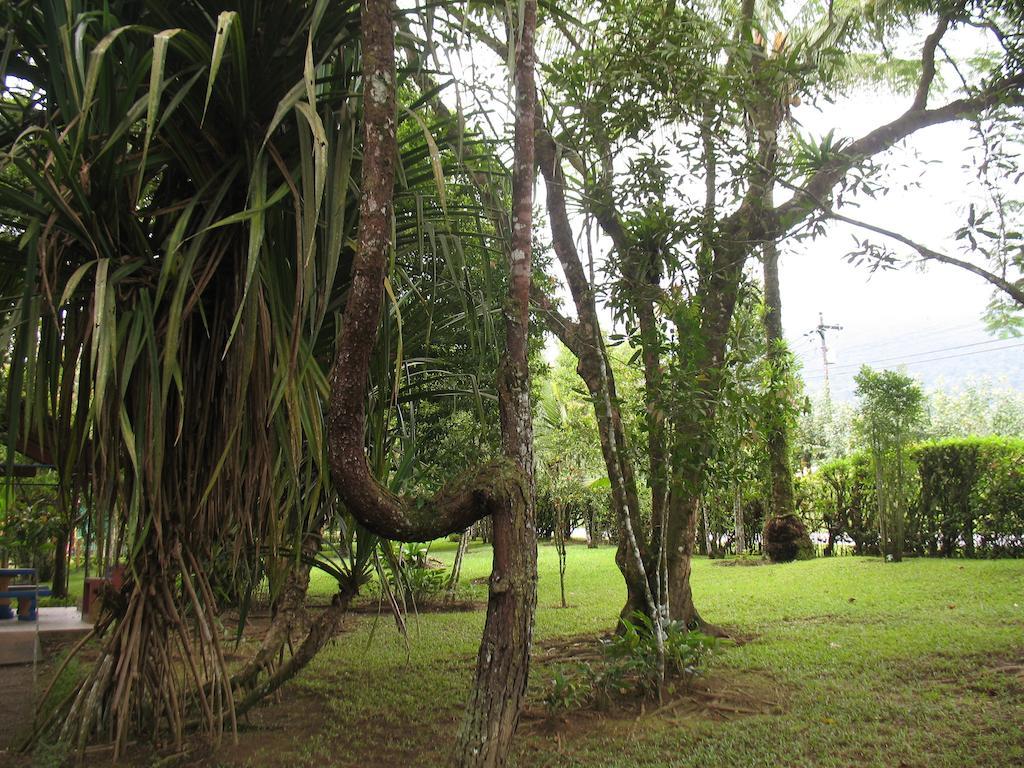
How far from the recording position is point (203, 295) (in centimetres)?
282

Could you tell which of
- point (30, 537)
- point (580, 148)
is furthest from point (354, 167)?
point (30, 537)

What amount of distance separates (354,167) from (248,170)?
0.38 metres

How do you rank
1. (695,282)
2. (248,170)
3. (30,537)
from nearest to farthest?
(248,170)
(695,282)
(30,537)

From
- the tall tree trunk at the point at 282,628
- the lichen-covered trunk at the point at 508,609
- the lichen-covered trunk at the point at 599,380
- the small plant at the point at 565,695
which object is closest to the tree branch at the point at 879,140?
the lichen-covered trunk at the point at 599,380

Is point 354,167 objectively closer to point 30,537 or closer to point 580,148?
point 580,148

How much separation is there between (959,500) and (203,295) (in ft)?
28.3

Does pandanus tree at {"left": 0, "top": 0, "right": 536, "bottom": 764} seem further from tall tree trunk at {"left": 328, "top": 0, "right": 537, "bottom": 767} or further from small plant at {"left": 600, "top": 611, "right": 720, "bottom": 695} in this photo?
small plant at {"left": 600, "top": 611, "right": 720, "bottom": 695}

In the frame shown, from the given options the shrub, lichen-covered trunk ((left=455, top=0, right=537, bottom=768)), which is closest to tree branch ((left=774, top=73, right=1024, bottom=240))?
lichen-covered trunk ((left=455, top=0, right=537, bottom=768))

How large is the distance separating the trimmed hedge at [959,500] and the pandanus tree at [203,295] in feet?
25.7

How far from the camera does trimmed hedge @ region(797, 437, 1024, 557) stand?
324 inches

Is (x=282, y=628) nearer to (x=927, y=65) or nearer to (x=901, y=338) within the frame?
(x=927, y=65)

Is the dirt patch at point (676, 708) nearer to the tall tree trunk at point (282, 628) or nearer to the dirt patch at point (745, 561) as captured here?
the tall tree trunk at point (282, 628)

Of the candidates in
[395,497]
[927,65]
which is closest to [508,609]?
[395,497]

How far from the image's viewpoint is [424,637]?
5750 mm
